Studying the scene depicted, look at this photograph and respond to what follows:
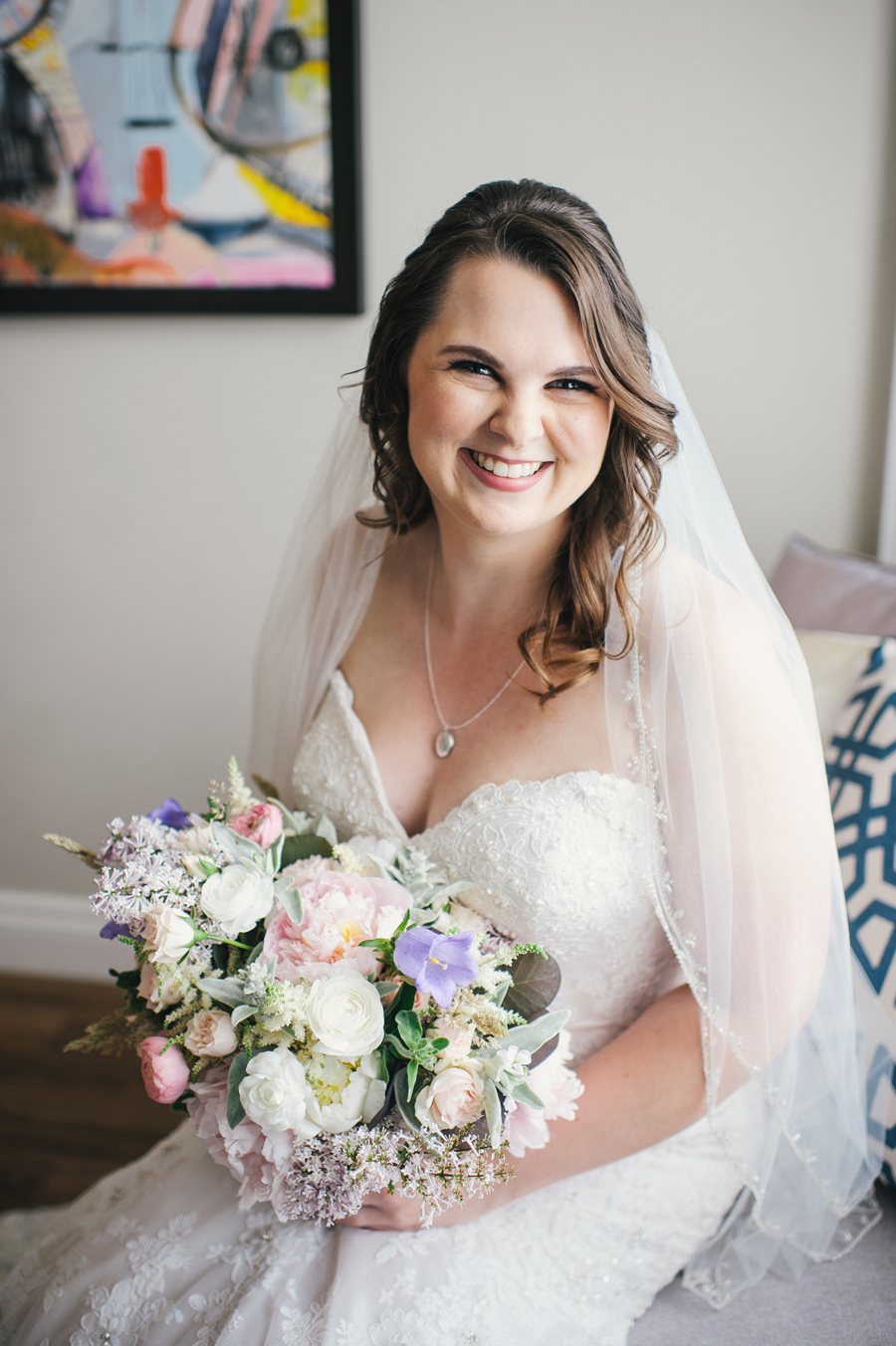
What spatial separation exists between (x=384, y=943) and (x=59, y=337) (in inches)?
82.6

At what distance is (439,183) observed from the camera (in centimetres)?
214

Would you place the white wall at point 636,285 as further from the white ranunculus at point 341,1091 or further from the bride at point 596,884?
the white ranunculus at point 341,1091

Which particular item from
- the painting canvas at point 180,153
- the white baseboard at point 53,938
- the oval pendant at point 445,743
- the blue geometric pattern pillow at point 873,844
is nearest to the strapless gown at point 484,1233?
the oval pendant at point 445,743

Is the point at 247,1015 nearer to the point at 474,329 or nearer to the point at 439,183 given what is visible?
the point at 474,329

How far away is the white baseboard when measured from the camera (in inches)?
114

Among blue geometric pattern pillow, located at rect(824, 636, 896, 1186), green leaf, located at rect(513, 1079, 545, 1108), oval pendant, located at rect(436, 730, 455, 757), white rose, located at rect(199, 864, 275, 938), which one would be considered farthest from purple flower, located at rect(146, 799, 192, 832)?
blue geometric pattern pillow, located at rect(824, 636, 896, 1186)

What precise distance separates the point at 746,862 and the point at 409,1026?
1.70ft

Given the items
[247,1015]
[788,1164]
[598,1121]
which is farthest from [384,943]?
[788,1164]

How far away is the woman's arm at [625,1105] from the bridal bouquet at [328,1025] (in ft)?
0.57

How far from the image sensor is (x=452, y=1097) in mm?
990

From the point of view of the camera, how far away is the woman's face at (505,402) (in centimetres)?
126

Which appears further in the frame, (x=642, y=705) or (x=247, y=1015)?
(x=642, y=705)

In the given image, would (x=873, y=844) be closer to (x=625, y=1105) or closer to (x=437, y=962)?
(x=625, y=1105)

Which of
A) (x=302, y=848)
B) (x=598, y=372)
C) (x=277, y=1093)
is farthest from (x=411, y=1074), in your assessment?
(x=598, y=372)
